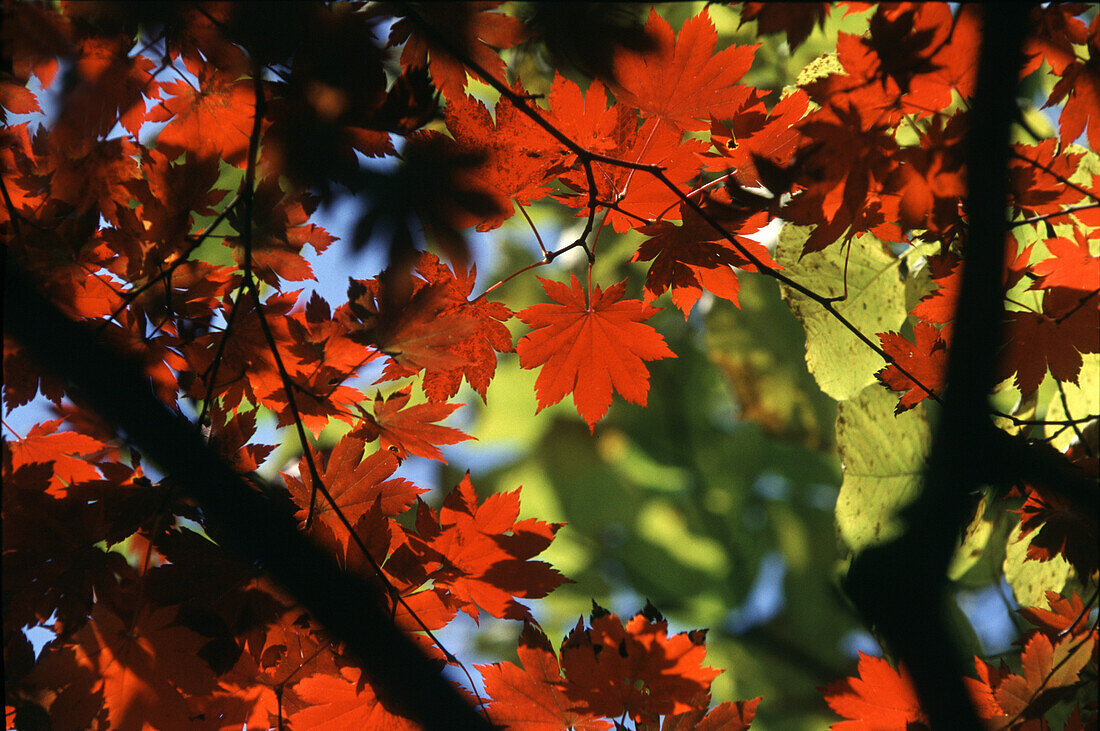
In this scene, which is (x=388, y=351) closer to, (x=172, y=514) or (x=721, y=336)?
(x=172, y=514)

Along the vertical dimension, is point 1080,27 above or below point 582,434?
below

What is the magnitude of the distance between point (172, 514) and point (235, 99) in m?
0.43

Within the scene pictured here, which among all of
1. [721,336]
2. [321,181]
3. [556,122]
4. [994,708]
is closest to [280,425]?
[321,181]

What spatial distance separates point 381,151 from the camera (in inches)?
23.4

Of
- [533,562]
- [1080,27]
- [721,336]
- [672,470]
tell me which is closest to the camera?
[1080,27]

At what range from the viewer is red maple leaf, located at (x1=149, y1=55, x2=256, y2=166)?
2.13ft

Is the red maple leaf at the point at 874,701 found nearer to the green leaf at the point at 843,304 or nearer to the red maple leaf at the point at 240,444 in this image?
the green leaf at the point at 843,304

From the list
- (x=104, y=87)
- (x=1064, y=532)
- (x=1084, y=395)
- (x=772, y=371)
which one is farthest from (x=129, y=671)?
(x=772, y=371)

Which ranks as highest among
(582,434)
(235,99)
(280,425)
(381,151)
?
(582,434)

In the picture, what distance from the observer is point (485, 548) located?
0.64 meters

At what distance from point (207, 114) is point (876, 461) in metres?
1.00

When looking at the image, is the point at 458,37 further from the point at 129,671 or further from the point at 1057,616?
the point at 1057,616

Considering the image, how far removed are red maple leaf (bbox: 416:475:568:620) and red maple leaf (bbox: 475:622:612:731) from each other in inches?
2.0

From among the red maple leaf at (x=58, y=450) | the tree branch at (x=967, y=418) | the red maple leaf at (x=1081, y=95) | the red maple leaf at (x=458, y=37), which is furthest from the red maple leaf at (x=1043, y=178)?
the red maple leaf at (x=58, y=450)
